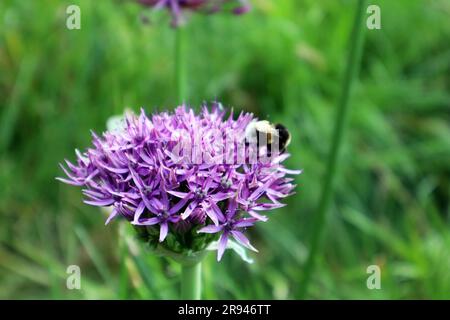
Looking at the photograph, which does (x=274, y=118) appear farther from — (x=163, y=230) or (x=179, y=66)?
(x=163, y=230)

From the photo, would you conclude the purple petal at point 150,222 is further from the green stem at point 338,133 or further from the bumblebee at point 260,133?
the green stem at point 338,133

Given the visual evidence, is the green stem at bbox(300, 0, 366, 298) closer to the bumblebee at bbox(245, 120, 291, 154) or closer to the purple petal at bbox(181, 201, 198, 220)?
the bumblebee at bbox(245, 120, 291, 154)

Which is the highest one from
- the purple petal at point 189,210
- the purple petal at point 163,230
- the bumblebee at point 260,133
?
the bumblebee at point 260,133

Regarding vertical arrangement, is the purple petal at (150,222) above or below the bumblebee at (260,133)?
below

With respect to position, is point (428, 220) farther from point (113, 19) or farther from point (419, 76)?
point (113, 19)

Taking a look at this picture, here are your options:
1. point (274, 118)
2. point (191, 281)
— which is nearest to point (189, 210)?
point (191, 281)

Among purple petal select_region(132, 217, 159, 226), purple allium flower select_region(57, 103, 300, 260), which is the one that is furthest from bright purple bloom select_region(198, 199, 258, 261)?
purple petal select_region(132, 217, 159, 226)

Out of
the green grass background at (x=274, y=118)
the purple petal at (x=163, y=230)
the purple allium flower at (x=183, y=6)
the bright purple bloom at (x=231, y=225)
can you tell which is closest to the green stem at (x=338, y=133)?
the green grass background at (x=274, y=118)
